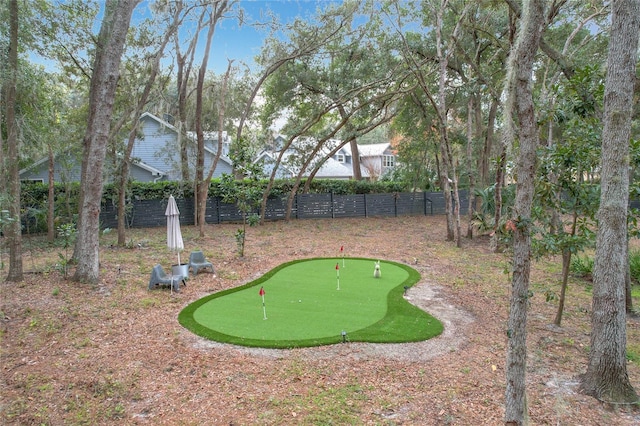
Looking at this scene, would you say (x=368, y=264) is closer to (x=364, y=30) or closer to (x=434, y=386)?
(x=434, y=386)

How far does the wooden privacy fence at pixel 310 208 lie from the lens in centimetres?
A: 1527

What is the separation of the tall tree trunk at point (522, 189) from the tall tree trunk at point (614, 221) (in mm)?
1584

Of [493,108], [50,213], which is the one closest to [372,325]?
[50,213]

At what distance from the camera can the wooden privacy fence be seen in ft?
50.1

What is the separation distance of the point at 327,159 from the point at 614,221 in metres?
13.8

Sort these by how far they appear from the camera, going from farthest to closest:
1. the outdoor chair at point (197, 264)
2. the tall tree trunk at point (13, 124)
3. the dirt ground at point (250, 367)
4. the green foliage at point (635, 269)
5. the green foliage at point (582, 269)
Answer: the green foliage at point (582, 269) → the green foliage at point (635, 269) → the outdoor chair at point (197, 264) → the tall tree trunk at point (13, 124) → the dirt ground at point (250, 367)

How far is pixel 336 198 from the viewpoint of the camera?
62.1ft

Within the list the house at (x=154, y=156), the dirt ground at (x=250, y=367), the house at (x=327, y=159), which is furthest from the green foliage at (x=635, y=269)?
the house at (x=154, y=156)

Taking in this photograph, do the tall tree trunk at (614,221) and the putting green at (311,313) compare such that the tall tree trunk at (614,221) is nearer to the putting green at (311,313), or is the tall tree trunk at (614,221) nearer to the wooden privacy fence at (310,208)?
the putting green at (311,313)

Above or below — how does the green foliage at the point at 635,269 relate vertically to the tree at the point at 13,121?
below

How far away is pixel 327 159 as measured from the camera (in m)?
17.4

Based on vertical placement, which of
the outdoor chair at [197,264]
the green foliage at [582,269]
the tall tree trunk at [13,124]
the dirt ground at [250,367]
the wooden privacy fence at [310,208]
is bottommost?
the dirt ground at [250,367]

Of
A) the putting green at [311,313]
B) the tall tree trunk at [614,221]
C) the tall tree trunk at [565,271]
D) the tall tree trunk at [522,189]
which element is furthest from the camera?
the tall tree trunk at [565,271]

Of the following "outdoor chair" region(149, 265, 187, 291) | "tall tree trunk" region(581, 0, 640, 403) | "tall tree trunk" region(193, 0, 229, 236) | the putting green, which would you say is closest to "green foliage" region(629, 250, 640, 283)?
the putting green
